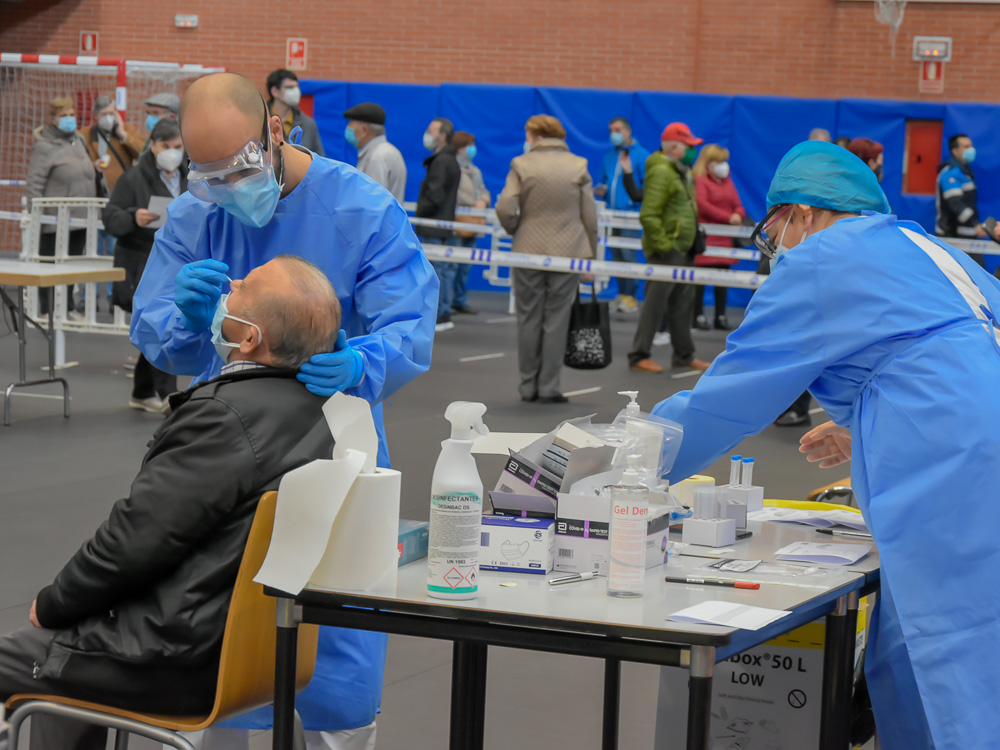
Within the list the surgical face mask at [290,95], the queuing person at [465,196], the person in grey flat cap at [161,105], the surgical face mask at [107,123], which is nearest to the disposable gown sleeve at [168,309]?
the person in grey flat cap at [161,105]

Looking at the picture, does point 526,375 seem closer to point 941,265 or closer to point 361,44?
point 941,265

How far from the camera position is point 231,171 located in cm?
262

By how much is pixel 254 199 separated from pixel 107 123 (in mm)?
8714

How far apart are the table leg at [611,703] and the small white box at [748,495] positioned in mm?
468

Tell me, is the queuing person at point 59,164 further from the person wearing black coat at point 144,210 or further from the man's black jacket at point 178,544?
the man's black jacket at point 178,544

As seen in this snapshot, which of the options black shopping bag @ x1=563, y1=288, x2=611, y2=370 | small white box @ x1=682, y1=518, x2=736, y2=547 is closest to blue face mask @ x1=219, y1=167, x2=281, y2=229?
small white box @ x1=682, y1=518, x2=736, y2=547

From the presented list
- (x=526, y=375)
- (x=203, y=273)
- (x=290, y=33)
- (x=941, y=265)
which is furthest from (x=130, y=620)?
(x=290, y=33)

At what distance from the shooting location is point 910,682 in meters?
2.49

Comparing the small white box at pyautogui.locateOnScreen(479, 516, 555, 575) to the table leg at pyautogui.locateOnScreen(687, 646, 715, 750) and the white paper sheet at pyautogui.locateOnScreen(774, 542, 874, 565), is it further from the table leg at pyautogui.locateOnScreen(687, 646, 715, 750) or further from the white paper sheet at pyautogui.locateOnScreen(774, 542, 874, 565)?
the white paper sheet at pyautogui.locateOnScreen(774, 542, 874, 565)

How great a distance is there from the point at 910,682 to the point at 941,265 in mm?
823

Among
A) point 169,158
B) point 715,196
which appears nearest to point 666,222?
point 715,196

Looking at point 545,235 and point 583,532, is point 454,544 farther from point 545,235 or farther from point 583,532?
point 545,235

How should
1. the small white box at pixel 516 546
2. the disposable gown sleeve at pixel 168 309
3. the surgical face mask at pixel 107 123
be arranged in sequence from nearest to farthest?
the small white box at pixel 516 546, the disposable gown sleeve at pixel 168 309, the surgical face mask at pixel 107 123

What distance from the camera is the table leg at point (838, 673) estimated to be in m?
2.32
